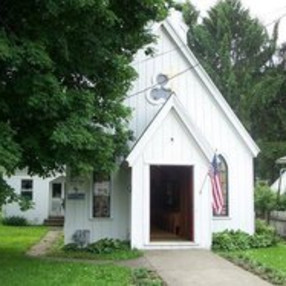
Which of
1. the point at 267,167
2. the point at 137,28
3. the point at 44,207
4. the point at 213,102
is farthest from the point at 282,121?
the point at 137,28

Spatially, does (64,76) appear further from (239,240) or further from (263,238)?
(263,238)

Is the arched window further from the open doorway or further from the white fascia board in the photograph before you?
the open doorway

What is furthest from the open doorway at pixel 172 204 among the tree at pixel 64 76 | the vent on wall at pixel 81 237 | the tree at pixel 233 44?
the tree at pixel 233 44

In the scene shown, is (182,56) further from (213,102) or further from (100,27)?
(100,27)

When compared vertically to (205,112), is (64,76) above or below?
below

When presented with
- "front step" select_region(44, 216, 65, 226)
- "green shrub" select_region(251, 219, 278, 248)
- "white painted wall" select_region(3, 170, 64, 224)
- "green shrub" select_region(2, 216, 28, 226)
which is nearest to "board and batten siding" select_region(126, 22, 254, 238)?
"green shrub" select_region(251, 219, 278, 248)

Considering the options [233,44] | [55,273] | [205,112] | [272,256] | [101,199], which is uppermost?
[233,44]

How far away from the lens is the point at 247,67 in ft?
167

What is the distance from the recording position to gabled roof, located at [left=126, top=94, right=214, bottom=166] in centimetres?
→ 1942

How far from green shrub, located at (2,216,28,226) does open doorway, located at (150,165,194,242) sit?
10266 millimetres

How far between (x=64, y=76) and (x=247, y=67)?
3758 cm

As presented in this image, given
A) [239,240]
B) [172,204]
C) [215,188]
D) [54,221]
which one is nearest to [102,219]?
[215,188]

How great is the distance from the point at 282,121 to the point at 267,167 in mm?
4019

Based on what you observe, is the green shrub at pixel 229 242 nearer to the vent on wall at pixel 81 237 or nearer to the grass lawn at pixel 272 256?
the grass lawn at pixel 272 256
